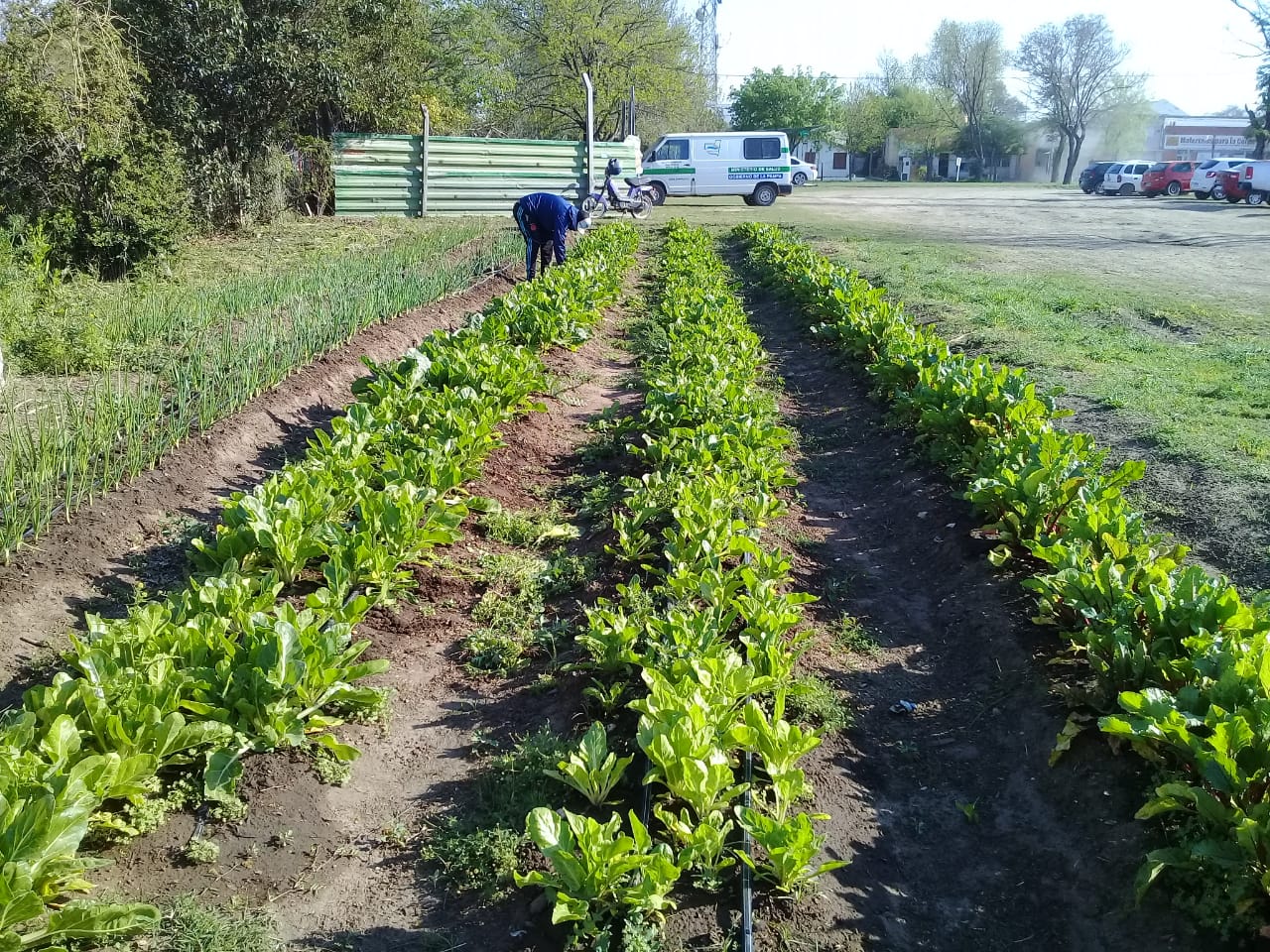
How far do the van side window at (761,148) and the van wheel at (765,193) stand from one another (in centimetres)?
88

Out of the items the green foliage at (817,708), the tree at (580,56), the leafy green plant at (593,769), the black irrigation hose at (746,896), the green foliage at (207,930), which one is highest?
the tree at (580,56)

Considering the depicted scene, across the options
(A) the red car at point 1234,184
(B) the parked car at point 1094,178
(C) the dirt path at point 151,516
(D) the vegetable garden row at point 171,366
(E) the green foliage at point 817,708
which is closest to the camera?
(E) the green foliage at point 817,708

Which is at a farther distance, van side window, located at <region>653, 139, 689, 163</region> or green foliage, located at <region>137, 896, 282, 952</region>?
van side window, located at <region>653, 139, 689, 163</region>

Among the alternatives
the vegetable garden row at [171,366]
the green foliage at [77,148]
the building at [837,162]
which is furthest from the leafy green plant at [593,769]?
the building at [837,162]

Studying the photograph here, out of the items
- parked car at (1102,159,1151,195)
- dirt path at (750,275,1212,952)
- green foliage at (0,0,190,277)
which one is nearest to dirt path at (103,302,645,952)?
dirt path at (750,275,1212,952)

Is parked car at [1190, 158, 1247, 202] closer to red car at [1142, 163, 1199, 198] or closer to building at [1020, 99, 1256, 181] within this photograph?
red car at [1142, 163, 1199, 198]

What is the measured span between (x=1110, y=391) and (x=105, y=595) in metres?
7.48

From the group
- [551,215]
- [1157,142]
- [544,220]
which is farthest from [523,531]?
[1157,142]

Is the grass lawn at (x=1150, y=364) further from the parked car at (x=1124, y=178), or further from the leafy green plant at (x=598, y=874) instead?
the parked car at (x=1124, y=178)

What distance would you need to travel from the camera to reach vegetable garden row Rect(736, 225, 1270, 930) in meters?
3.02

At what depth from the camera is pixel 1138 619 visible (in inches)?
160

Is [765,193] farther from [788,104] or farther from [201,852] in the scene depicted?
[788,104]

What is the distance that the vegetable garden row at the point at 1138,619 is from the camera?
3.02 metres

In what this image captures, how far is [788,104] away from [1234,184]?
35290mm
